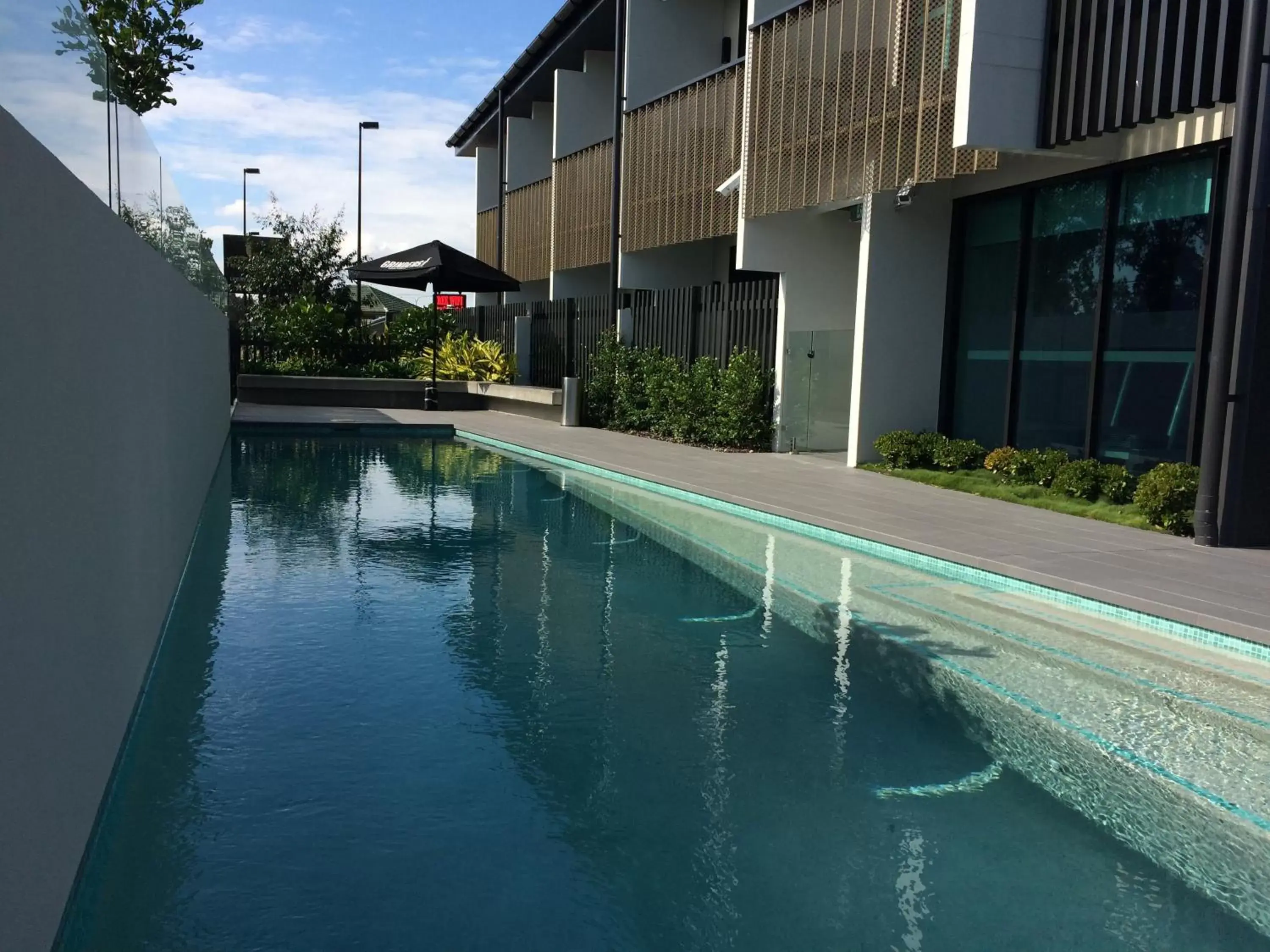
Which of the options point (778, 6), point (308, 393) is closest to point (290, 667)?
point (778, 6)

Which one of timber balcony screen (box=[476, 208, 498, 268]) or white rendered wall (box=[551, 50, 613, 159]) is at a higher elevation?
white rendered wall (box=[551, 50, 613, 159])

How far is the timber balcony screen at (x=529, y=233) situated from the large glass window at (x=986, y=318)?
43.0ft

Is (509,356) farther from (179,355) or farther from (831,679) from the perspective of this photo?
(831,679)

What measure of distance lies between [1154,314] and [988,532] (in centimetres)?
322

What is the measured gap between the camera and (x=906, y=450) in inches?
510

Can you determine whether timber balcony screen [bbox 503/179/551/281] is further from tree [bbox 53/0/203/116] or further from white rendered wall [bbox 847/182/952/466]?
tree [bbox 53/0/203/116]

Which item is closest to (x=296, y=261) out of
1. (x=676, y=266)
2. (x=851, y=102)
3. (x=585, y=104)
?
(x=585, y=104)

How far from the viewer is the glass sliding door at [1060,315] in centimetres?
1123

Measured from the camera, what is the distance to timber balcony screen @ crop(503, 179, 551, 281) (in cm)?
2519

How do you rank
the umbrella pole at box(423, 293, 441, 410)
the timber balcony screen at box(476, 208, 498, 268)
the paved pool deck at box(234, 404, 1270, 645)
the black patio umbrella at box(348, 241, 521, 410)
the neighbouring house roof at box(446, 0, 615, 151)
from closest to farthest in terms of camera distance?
the paved pool deck at box(234, 404, 1270, 645) → the black patio umbrella at box(348, 241, 521, 410) → the neighbouring house roof at box(446, 0, 615, 151) → the umbrella pole at box(423, 293, 441, 410) → the timber balcony screen at box(476, 208, 498, 268)

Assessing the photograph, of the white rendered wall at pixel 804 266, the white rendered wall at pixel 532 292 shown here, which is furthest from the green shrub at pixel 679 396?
the white rendered wall at pixel 532 292

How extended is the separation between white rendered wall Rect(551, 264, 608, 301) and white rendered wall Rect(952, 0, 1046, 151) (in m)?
14.5

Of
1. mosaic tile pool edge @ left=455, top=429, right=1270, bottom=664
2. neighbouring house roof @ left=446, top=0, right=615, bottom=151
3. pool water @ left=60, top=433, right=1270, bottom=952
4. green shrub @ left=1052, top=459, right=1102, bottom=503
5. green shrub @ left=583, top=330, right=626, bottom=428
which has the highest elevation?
neighbouring house roof @ left=446, top=0, right=615, bottom=151

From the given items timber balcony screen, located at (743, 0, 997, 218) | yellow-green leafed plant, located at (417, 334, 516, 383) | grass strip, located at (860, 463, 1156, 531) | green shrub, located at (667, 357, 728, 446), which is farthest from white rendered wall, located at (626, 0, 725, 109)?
grass strip, located at (860, 463, 1156, 531)
